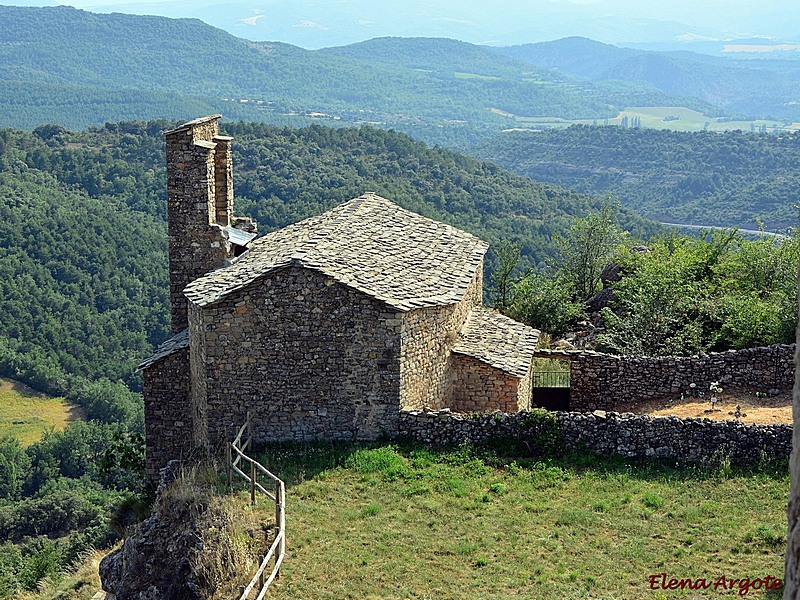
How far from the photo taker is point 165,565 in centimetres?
1243

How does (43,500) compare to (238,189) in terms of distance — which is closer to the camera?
(43,500)

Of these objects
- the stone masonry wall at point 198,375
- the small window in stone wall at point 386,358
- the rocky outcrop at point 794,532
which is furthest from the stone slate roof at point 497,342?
the rocky outcrop at point 794,532

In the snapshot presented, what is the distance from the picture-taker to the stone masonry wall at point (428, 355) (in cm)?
1622

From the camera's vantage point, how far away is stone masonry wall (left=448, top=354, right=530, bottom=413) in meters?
17.4

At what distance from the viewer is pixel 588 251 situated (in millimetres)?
32625

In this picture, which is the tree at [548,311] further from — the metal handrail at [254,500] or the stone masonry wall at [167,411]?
the metal handrail at [254,500]

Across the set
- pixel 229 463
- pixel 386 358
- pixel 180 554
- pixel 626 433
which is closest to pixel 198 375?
pixel 229 463

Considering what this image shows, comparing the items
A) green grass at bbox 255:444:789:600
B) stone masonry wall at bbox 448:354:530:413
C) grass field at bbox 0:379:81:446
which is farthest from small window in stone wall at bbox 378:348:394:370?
grass field at bbox 0:379:81:446

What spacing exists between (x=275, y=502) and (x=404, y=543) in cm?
185

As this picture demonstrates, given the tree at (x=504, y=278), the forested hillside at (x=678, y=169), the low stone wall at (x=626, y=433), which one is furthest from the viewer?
the forested hillside at (x=678, y=169)

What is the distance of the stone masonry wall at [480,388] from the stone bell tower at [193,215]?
502 centimetres

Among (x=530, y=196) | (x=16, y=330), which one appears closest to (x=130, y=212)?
(x=16, y=330)

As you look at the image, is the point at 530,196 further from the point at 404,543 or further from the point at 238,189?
the point at 404,543

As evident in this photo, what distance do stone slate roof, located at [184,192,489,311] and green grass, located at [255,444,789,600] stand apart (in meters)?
2.62
